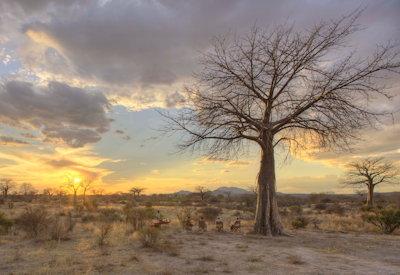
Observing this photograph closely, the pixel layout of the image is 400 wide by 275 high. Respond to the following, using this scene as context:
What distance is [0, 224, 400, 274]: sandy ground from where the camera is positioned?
1064 cm

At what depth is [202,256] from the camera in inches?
481

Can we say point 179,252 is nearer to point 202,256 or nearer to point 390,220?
point 202,256

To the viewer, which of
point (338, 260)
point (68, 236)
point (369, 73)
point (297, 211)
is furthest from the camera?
point (297, 211)

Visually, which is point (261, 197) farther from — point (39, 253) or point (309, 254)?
point (39, 253)

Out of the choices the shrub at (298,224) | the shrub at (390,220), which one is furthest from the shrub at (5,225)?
the shrub at (390,220)

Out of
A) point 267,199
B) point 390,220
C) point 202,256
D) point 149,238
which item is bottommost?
point 202,256

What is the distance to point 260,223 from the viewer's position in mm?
18859

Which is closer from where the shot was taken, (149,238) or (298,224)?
(149,238)

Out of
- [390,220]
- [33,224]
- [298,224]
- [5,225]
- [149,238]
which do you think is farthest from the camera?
[298,224]

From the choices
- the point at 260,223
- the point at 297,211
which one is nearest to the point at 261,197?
the point at 260,223

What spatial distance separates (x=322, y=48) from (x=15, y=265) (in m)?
12.9

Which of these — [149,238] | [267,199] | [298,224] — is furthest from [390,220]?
[149,238]

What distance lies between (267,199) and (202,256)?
7.39 meters

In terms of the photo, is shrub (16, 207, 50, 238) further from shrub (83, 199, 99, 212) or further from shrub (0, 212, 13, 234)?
shrub (83, 199, 99, 212)
